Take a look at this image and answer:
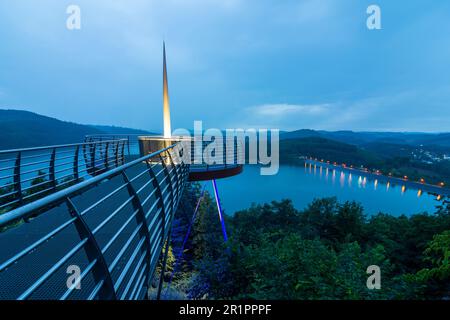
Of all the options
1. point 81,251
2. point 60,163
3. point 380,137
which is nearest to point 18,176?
point 60,163

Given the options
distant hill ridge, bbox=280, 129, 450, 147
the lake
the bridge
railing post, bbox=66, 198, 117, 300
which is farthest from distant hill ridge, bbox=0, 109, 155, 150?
distant hill ridge, bbox=280, 129, 450, 147

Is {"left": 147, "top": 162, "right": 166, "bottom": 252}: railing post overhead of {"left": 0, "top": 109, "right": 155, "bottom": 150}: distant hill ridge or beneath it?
beneath

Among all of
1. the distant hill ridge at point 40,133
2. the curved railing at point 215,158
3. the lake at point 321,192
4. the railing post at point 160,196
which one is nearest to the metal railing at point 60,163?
the curved railing at point 215,158

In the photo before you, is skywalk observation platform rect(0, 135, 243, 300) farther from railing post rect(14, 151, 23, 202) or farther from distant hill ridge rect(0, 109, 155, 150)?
distant hill ridge rect(0, 109, 155, 150)

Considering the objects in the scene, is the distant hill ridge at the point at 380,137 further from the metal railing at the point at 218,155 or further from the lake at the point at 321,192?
the metal railing at the point at 218,155
